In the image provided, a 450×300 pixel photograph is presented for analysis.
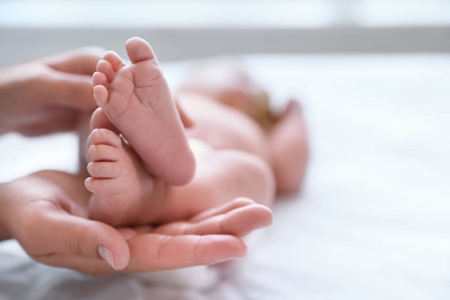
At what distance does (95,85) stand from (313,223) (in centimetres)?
A: 49

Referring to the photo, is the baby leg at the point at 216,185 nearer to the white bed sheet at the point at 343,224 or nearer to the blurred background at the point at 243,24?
the white bed sheet at the point at 343,224

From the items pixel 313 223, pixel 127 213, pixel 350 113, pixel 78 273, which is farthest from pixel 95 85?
pixel 350 113

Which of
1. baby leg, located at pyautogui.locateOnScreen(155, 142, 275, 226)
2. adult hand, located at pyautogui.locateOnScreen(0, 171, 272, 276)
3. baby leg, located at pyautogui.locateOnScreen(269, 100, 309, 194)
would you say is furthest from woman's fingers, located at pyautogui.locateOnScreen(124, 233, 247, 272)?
baby leg, located at pyautogui.locateOnScreen(269, 100, 309, 194)

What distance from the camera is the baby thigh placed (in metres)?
0.69

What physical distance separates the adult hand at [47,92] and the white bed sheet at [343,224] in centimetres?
3

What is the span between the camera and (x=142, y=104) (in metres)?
0.56

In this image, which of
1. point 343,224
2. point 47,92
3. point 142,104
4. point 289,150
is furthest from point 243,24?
point 142,104

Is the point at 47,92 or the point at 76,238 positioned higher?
the point at 47,92

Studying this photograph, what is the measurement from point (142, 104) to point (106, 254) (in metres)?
0.16

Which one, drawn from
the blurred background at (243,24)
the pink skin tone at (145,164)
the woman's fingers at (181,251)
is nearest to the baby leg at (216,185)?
the pink skin tone at (145,164)

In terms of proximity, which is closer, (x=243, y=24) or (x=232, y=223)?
(x=232, y=223)

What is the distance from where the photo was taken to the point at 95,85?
1.76 ft

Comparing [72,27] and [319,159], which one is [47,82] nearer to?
[319,159]

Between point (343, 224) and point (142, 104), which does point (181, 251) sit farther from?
point (343, 224)
